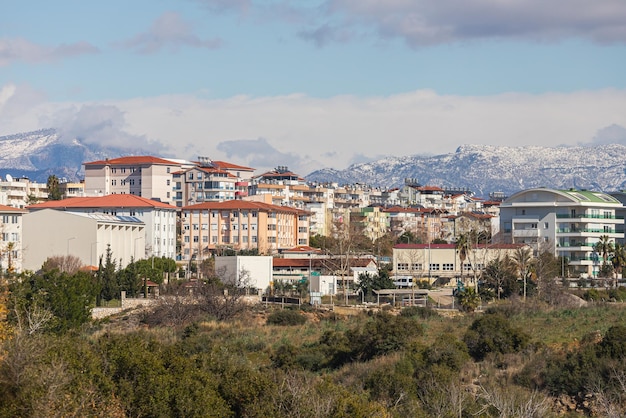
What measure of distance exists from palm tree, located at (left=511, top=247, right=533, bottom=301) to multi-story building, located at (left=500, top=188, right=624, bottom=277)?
25.9ft

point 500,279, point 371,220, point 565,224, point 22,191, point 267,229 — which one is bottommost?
point 500,279

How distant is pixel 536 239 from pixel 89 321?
4970cm

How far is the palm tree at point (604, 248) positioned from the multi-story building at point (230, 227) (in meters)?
36.2

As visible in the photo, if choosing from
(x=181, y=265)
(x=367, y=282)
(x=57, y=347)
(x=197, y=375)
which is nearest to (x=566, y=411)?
(x=197, y=375)

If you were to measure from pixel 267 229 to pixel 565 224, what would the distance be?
115ft

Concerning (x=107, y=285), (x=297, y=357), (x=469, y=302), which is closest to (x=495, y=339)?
(x=297, y=357)

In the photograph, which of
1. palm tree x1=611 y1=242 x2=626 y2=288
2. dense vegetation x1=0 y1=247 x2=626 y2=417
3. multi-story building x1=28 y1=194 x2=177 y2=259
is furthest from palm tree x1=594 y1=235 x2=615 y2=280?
multi-story building x1=28 y1=194 x2=177 y2=259

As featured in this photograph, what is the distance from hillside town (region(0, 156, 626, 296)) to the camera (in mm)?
91625

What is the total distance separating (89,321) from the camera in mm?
60031

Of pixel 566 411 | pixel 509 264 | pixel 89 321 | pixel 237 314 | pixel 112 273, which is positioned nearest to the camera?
pixel 566 411

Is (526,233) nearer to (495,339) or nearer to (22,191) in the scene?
(495,339)

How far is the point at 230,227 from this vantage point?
121562mm

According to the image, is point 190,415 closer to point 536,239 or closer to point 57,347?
point 57,347

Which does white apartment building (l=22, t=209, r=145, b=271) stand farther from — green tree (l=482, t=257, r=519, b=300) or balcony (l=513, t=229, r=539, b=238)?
balcony (l=513, t=229, r=539, b=238)
